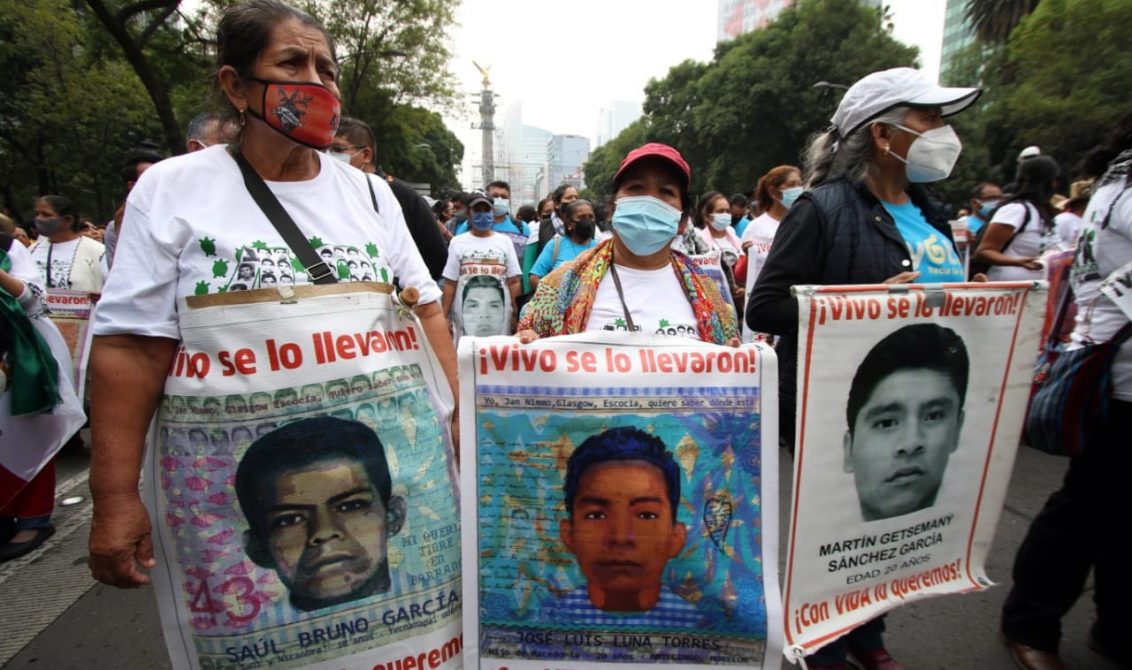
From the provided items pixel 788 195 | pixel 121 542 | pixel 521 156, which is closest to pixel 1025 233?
pixel 788 195

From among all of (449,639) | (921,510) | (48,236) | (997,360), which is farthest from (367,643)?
(48,236)

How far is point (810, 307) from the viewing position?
1.83m

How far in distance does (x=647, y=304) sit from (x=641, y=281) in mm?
97

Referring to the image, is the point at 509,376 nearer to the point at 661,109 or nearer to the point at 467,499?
the point at 467,499

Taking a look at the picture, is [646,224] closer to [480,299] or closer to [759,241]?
[480,299]

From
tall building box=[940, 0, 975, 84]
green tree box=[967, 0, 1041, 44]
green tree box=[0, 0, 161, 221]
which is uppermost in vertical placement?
tall building box=[940, 0, 975, 84]

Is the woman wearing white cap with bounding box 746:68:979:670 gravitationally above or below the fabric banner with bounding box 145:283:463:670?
above

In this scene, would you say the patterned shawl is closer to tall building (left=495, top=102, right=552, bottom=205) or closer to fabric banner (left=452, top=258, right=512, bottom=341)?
fabric banner (left=452, top=258, right=512, bottom=341)

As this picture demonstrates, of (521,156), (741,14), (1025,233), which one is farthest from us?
(521,156)

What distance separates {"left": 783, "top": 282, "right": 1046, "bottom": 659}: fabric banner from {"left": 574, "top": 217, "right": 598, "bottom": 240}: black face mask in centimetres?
379

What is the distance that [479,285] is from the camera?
4938 mm

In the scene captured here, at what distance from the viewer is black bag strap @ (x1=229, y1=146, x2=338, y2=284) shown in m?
1.46

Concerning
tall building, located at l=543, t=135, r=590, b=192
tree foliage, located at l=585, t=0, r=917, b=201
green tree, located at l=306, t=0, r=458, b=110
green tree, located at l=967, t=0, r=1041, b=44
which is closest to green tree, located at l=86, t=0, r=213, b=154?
green tree, located at l=306, t=0, r=458, b=110

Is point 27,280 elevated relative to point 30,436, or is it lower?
elevated
